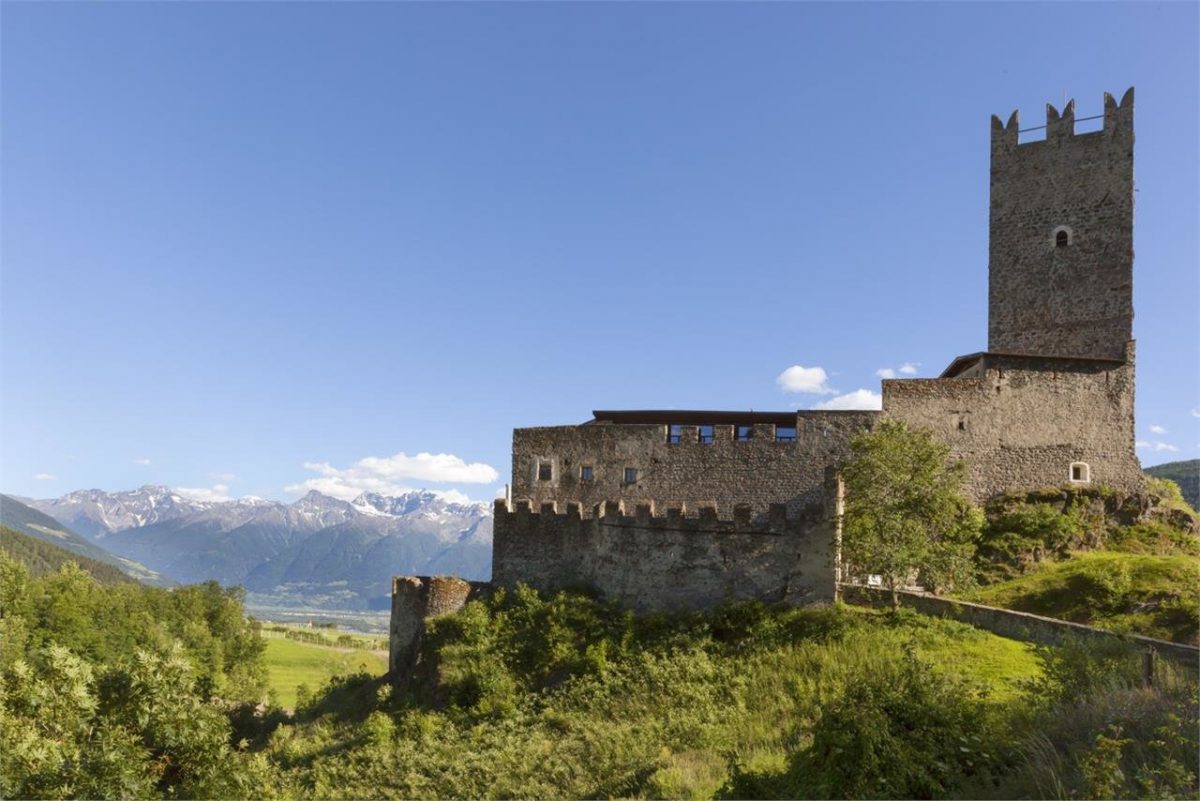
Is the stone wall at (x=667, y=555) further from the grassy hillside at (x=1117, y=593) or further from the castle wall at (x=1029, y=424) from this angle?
the castle wall at (x=1029, y=424)

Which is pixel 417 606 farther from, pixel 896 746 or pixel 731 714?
pixel 896 746

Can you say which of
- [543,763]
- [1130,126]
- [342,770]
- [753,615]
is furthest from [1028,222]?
[342,770]

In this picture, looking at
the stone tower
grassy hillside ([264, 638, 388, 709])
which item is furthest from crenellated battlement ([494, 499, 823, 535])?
grassy hillside ([264, 638, 388, 709])

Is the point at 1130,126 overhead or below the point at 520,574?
overhead

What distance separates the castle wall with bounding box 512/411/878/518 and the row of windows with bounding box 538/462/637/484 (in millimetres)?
130

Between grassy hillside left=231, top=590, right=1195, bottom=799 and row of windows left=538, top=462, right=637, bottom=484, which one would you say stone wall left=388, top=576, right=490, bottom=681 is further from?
row of windows left=538, top=462, right=637, bottom=484

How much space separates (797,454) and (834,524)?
27.3ft

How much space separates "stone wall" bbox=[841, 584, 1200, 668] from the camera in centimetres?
1998

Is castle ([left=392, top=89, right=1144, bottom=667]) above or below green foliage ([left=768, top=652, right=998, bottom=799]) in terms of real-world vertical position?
above

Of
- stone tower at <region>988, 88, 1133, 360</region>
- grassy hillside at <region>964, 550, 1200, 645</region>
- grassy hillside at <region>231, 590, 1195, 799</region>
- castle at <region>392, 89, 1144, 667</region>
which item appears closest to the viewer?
grassy hillside at <region>231, 590, 1195, 799</region>

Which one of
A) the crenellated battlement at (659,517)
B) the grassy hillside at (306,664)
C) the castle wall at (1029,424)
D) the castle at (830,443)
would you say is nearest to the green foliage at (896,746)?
the castle at (830,443)

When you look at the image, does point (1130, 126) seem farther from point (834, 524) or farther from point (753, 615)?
point (753, 615)

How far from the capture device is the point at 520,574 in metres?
32.1

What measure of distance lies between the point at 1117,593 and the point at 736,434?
14.7 meters
